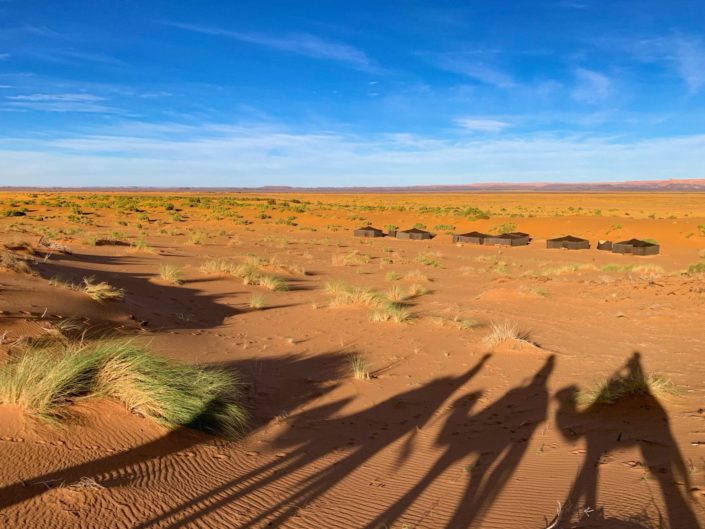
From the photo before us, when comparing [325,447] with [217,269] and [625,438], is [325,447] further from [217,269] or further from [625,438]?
[217,269]

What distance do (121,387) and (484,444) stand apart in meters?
3.51

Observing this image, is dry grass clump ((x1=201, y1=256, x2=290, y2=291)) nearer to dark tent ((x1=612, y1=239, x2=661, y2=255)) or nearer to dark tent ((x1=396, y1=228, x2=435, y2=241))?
dark tent ((x1=396, y1=228, x2=435, y2=241))

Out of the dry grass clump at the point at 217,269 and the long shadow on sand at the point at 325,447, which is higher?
the dry grass clump at the point at 217,269

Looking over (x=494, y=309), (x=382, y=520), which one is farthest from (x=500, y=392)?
(x=494, y=309)

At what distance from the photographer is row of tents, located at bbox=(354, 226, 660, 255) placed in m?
28.2

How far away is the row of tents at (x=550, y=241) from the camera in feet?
92.7

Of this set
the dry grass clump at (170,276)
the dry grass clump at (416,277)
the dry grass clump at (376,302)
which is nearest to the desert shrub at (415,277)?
the dry grass clump at (416,277)

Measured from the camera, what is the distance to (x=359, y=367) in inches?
316

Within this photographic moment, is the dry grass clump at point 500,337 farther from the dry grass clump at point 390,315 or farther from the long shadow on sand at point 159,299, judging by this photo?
the long shadow on sand at point 159,299

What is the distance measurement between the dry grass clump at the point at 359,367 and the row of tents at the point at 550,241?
24.0 meters

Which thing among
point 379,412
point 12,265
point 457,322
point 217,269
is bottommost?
point 379,412

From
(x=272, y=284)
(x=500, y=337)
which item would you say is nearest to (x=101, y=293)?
(x=272, y=284)

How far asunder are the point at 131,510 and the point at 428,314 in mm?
9291

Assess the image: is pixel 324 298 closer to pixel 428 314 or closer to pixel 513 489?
pixel 428 314
